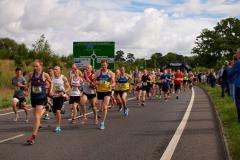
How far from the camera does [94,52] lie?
103 ft

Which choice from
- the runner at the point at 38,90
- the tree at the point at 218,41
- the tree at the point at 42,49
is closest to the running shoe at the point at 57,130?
the runner at the point at 38,90

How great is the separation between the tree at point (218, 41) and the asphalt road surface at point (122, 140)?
311ft

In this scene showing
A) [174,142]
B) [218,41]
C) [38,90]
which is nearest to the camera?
[174,142]

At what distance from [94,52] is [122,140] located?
20518 millimetres

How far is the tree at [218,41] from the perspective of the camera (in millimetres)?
108500

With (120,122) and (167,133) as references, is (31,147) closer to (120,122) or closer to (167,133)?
(167,133)

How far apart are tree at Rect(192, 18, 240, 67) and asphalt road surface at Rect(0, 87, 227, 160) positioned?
311 ft

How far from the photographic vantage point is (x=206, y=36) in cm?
11269

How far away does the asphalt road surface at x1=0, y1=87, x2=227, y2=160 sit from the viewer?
30.7 feet

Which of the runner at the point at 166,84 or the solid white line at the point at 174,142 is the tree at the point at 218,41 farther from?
the solid white line at the point at 174,142

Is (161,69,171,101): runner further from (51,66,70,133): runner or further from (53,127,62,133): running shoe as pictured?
(53,127,62,133): running shoe

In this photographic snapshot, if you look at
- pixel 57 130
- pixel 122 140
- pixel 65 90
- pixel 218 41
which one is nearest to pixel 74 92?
pixel 65 90

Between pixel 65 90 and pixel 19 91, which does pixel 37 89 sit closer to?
pixel 65 90

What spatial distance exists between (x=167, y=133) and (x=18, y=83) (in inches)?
233
